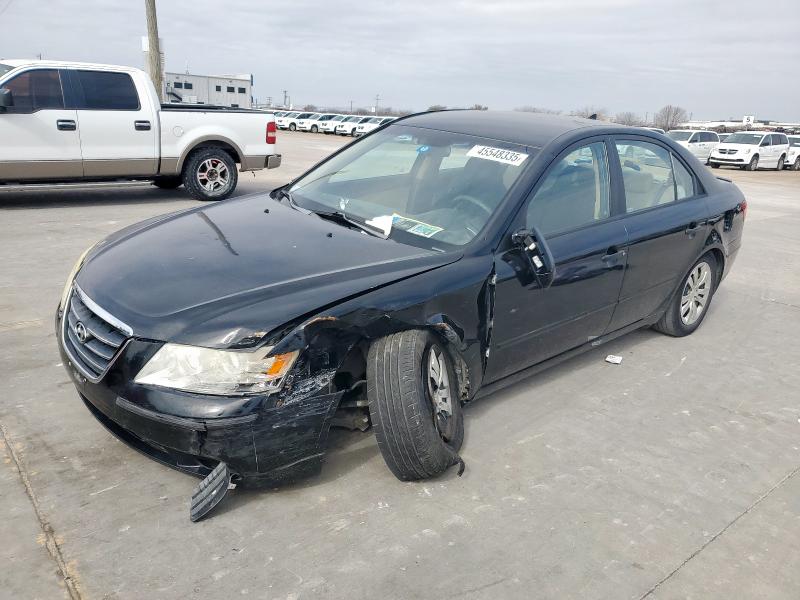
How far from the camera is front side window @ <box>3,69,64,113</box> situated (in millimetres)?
8328

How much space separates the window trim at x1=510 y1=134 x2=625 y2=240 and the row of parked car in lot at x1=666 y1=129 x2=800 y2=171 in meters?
26.0

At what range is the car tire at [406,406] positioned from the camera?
2.86 metres

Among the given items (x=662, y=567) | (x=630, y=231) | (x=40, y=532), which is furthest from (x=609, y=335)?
(x=40, y=532)

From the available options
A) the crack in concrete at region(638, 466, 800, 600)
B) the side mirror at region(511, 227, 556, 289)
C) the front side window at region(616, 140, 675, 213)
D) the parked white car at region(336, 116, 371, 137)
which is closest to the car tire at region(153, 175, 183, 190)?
the front side window at region(616, 140, 675, 213)

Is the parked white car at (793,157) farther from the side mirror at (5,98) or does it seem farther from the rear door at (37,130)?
the side mirror at (5,98)

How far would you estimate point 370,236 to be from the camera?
3469 mm

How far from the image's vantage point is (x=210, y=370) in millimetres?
2605

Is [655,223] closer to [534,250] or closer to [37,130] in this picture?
[534,250]

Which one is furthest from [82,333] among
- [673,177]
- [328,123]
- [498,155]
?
[328,123]

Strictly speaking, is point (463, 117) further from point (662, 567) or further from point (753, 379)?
point (662, 567)

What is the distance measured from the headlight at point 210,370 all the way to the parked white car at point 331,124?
4403 cm

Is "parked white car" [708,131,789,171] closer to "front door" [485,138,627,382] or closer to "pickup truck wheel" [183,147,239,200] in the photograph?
"pickup truck wheel" [183,147,239,200]

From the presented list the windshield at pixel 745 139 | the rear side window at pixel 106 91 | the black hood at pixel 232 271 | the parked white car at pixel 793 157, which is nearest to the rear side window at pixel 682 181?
the black hood at pixel 232 271

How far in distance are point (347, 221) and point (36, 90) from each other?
6725 millimetres
